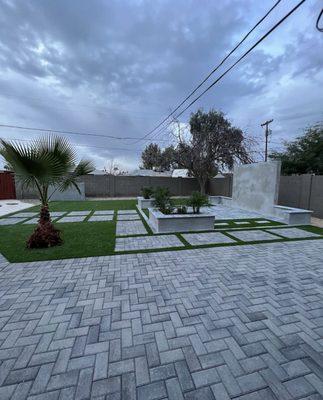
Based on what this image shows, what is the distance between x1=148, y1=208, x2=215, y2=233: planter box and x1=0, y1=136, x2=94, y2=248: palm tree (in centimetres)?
241

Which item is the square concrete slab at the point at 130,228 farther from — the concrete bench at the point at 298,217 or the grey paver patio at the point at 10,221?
the concrete bench at the point at 298,217

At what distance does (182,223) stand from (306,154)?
11821 mm

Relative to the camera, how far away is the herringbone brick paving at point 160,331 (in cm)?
156

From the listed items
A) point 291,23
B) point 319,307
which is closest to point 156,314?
point 319,307

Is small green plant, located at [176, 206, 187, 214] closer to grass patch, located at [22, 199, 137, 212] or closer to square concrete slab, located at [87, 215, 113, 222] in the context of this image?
square concrete slab, located at [87, 215, 113, 222]

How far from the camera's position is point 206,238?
5.45 meters

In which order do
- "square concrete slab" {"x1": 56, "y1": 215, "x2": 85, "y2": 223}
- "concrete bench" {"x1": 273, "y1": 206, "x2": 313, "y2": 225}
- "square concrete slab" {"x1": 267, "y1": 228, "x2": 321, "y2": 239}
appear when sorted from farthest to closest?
"square concrete slab" {"x1": 56, "y1": 215, "x2": 85, "y2": 223}
"concrete bench" {"x1": 273, "y1": 206, "x2": 313, "y2": 225}
"square concrete slab" {"x1": 267, "y1": 228, "x2": 321, "y2": 239}

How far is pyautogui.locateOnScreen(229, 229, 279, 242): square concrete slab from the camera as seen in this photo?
5402 millimetres

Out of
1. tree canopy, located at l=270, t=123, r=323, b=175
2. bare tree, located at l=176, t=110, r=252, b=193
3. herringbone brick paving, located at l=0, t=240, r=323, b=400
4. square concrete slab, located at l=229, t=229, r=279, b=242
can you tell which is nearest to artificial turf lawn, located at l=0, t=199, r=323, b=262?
square concrete slab, located at l=229, t=229, r=279, b=242

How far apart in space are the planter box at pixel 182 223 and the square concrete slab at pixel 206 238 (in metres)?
0.35

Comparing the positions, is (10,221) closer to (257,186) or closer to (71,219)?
(71,219)

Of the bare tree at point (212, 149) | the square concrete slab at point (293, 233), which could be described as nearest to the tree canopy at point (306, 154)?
the bare tree at point (212, 149)

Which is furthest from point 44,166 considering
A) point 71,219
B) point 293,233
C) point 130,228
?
point 293,233

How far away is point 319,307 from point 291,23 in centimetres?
496
